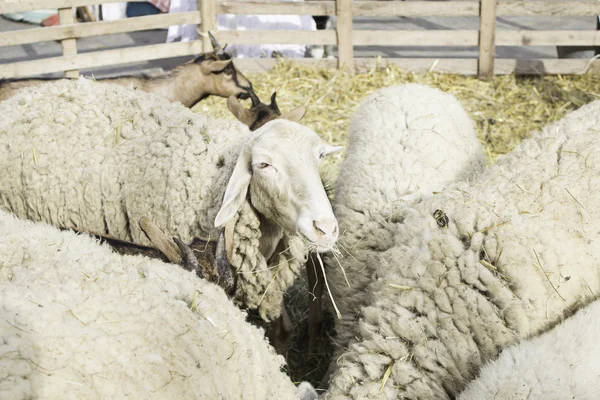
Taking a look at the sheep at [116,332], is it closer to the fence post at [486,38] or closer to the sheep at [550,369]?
the sheep at [550,369]

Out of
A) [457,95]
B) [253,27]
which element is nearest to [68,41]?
[253,27]

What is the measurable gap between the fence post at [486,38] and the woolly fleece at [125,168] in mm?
5408

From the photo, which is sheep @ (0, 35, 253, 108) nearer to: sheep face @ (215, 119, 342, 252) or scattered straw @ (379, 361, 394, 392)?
sheep face @ (215, 119, 342, 252)

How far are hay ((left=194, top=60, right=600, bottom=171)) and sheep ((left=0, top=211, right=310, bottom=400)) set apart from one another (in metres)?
4.70

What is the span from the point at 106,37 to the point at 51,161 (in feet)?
26.0

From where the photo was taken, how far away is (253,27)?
10.1 m

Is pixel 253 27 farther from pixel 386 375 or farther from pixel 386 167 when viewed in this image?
pixel 386 375

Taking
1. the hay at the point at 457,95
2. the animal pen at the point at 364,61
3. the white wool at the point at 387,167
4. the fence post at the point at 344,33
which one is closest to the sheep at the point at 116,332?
the white wool at the point at 387,167

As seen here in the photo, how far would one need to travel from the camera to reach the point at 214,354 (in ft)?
7.66

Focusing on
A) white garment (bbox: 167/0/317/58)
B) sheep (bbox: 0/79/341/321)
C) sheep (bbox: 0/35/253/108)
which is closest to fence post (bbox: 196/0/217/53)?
white garment (bbox: 167/0/317/58)

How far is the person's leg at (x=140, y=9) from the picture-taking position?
1184 centimetres

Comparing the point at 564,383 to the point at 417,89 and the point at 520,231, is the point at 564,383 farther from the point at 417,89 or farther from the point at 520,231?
the point at 417,89

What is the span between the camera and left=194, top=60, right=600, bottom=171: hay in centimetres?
744

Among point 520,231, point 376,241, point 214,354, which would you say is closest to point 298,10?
point 376,241
